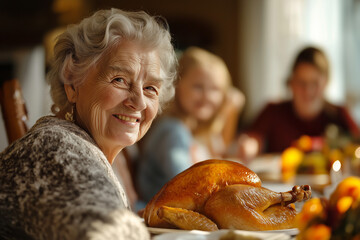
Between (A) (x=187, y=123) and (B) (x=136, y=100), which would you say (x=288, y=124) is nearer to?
(A) (x=187, y=123)

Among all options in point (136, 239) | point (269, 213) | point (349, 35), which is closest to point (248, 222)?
point (269, 213)

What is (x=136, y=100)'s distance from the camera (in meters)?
1.09

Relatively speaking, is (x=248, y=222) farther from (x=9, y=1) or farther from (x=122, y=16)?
(x=9, y=1)

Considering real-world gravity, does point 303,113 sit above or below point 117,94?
below

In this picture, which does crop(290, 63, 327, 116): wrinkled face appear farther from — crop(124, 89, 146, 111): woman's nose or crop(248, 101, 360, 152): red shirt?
crop(124, 89, 146, 111): woman's nose

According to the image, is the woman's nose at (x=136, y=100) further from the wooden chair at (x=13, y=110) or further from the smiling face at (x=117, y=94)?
the wooden chair at (x=13, y=110)

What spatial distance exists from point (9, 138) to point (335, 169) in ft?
2.88

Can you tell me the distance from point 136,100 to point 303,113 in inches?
118

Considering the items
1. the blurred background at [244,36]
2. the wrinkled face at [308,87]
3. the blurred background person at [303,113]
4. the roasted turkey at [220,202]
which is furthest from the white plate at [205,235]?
the blurred background at [244,36]

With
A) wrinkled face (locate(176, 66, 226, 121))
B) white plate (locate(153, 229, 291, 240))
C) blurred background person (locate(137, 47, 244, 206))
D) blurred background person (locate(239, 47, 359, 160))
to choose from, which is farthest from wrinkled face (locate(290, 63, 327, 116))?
white plate (locate(153, 229, 291, 240))

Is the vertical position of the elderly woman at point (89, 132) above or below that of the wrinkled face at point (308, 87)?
above

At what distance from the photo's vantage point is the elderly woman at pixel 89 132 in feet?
2.48

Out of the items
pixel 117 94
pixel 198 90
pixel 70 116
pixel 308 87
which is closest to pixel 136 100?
pixel 117 94

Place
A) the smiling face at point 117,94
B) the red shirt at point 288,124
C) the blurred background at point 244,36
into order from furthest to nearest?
the blurred background at point 244,36, the red shirt at point 288,124, the smiling face at point 117,94
